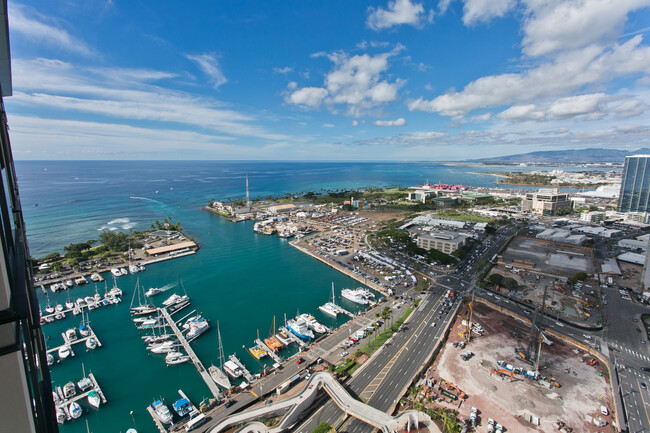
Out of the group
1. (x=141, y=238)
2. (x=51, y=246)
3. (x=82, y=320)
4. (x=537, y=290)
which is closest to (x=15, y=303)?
(x=82, y=320)

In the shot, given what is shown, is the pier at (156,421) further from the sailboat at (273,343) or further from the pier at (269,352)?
the sailboat at (273,343)

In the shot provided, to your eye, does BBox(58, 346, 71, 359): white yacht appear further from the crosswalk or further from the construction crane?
the crosswalk

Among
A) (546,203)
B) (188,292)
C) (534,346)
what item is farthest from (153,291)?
(546,203)

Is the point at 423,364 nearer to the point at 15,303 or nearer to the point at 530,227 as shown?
the point at 15,303

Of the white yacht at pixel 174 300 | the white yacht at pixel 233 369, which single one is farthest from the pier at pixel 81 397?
the white yacht at pixel 174 300

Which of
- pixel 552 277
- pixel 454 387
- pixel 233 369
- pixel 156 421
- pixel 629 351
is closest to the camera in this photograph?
pixel 156 421

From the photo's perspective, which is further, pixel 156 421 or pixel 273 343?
pixel 273 343

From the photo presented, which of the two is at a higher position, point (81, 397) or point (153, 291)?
point (153, 291)

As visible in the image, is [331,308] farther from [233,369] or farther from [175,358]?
[175,358]
